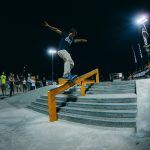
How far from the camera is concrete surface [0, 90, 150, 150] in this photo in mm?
3846

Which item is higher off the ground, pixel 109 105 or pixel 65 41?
pixel 65 41

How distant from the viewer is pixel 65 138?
456 cm

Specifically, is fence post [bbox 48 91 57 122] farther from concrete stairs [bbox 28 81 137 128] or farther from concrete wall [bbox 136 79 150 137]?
concrete wall [bbox 136 79 150 137]

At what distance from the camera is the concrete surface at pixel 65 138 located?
12.6ft

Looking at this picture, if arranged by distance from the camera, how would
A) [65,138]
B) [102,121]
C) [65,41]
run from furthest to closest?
[65,41] → [102,121] → [65,138]

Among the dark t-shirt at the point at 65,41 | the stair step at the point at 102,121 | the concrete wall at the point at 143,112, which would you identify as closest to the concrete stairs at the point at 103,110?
the stair step at the point at 102,121

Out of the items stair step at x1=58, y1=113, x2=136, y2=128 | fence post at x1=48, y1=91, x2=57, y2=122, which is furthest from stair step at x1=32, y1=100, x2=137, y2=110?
fence post at x1=48, y1=91, x2=57, y2=122

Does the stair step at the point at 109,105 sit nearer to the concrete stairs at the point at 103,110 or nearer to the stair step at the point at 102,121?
the concrete stairs at the point at 103,110

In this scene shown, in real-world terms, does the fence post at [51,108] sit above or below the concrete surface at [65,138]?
above

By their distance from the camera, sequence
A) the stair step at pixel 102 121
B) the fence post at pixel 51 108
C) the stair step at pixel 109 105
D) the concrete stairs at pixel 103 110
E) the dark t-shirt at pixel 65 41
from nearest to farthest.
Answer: the stair step at pixel 102 121, the concrete stairs at pixel 103 110, the stair step at pixel 109 105, the fence post at pixel 51 108, the dark t-shirt at pixel 65 41

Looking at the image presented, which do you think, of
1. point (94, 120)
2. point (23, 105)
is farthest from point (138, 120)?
point (23, 105)

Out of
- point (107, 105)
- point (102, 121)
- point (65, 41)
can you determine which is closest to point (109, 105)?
point (107, 105)

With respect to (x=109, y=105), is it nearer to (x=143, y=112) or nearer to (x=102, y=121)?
(x=102, y=121)

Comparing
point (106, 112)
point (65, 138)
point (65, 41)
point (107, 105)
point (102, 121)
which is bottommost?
point (65, 138)
